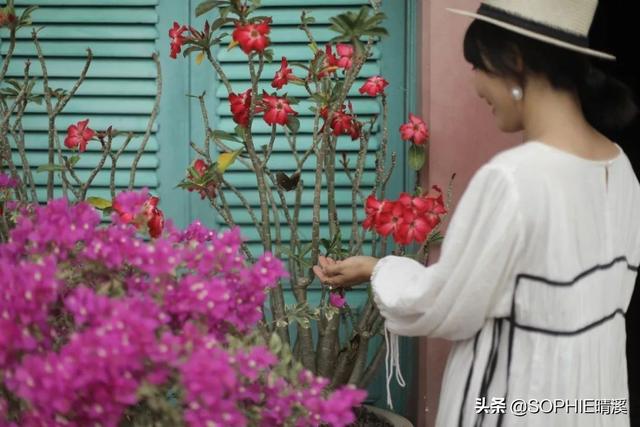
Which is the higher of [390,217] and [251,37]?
[251,37]

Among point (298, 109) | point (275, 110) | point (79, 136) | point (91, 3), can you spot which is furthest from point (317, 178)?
point (91, 3)

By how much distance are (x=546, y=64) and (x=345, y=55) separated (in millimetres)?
679

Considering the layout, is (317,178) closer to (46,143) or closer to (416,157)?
(416,157)

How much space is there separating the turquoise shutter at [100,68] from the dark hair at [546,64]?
1.24m

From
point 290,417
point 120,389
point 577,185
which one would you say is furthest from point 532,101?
point 120,389

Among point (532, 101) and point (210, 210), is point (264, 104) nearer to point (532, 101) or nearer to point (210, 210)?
point (210, 210)

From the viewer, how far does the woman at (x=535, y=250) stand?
4.72 feet

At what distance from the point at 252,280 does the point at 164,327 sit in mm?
177

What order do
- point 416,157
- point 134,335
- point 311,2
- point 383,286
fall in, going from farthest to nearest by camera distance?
1. point 311,2
2. point 416,157
3. point 383,286
4. point 134,335

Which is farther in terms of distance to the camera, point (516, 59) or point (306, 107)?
point (306, 107)

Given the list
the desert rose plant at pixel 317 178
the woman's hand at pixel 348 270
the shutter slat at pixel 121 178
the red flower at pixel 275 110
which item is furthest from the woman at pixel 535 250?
the shutter slat at pixel 121 178

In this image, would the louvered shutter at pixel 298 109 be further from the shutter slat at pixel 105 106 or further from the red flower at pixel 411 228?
the red flower at pixel 411 228

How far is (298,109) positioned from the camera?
98.7 inches

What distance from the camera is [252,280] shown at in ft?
4.27
